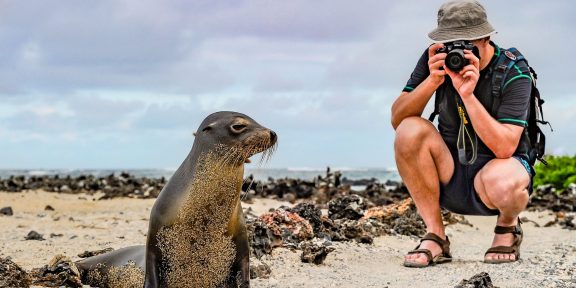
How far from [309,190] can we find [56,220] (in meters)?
4.98

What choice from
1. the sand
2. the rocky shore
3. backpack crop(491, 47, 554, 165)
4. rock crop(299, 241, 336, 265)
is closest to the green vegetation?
the rocky shore

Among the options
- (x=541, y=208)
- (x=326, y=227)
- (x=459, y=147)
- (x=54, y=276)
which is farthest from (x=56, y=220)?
(x=541, y=208)

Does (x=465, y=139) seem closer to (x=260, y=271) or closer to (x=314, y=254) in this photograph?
(x=314, y=254)

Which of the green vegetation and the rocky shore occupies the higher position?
the green vegetation

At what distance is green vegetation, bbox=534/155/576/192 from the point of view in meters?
17.0

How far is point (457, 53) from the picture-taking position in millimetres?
5859

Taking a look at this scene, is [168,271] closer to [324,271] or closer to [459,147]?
[324,271]

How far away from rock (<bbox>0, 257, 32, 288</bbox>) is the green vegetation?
13730 mm

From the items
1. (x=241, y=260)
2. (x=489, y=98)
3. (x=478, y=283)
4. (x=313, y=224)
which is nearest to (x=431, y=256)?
(x=313, y=224)

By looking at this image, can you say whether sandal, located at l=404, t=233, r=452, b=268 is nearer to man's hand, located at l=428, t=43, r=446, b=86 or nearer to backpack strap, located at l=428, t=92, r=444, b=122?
backpack strap, located at l=428, t=92, r=444, b=122

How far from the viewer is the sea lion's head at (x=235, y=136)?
4195 mm

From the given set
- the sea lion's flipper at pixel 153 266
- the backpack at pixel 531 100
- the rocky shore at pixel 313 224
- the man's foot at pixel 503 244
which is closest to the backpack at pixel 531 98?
the backpack at pixel 531 100

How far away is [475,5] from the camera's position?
6191 mm

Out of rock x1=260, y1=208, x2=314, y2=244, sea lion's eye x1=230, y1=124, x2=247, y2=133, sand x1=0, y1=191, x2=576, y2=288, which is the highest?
sea lion's eye x1=230, y1=124, x2=247, y2=133
